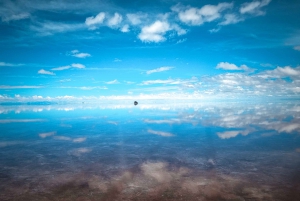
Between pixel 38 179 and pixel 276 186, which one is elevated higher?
pixel 38 179

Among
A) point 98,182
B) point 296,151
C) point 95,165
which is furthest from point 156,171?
point 296,151

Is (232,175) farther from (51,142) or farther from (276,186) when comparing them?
(51,142)

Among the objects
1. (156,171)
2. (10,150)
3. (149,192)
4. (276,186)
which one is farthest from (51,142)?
(276,186)

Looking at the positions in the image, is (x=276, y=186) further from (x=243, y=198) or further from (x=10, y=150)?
(x=10, y=150)

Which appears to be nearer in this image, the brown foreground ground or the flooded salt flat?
the brown foreground ground

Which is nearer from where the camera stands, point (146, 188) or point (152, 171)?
point (146, 188)

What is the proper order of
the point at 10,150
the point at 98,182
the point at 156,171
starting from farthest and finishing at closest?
the point at 10,150 < the point at 156,171 < the point at 98,182

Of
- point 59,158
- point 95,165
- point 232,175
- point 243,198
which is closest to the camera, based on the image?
point 243,198

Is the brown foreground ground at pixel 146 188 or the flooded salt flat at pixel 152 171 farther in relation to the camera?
the flooded salt flat at pixel 152 171

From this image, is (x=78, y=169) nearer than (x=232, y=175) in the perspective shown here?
No
